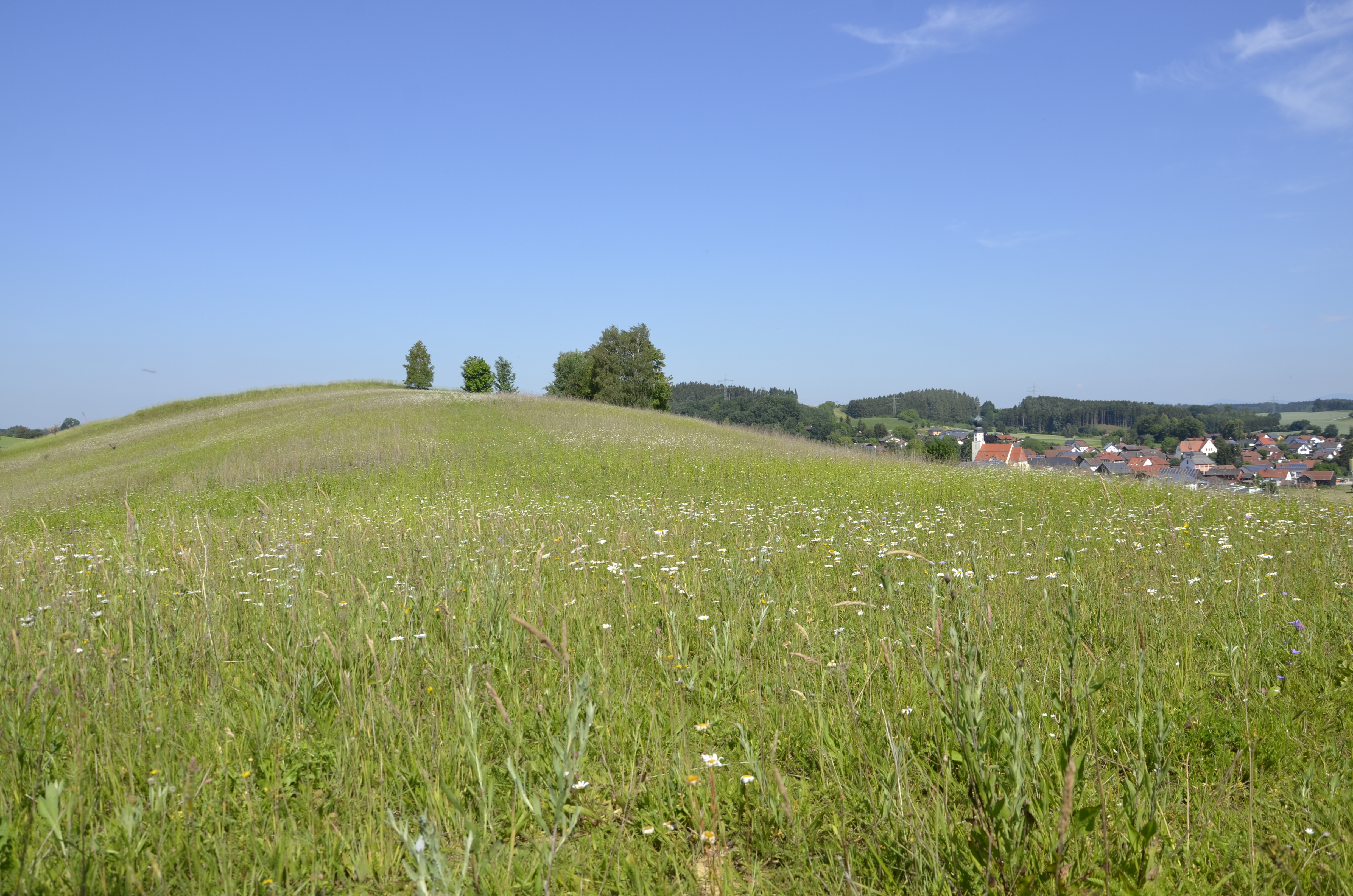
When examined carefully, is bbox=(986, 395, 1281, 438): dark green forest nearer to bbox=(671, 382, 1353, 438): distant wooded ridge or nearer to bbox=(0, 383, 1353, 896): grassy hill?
bbox=(671, 382, 1353, 438): distant wooded ridge

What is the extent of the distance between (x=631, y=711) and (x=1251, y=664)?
3071 millimetres

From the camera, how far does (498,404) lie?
101 feet

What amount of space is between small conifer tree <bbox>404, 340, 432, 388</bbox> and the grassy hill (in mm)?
59319

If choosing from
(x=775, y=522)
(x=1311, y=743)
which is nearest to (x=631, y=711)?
(x=1311, y=743)

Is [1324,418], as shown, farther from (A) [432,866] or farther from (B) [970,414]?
(A) [432,866]

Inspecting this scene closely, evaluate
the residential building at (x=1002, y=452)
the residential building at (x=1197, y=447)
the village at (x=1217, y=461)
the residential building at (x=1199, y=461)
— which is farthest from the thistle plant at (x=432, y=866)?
the residential building at (x=1002, y=452)

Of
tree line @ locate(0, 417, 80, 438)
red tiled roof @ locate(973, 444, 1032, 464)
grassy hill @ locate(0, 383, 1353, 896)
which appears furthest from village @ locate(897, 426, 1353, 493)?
tree line @ locate(0, 417, 80, 438)

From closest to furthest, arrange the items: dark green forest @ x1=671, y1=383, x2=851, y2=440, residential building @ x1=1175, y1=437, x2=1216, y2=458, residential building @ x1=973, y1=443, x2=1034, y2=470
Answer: residential building @ x1=1175, y1=437, x2=1216, y2=458 → residential building @ x1=973, y1=443, x2=1034, y2=470 → dark green forest @ x1=671, y1=383, x2=851, y2=440

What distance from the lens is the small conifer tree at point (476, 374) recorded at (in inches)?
2635

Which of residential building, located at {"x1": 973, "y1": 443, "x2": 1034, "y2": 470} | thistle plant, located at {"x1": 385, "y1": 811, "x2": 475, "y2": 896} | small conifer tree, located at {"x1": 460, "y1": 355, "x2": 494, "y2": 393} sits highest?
small conifer tree, located at {"x1": 460, "y1": 355, "x2": 494, "y2": 393}

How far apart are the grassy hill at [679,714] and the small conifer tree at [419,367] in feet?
195

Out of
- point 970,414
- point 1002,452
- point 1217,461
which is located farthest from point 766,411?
point 1217,461

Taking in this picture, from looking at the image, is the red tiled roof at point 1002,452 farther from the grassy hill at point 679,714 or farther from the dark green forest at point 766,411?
the grassy hill at point 679,714

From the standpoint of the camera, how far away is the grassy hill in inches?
79.4
